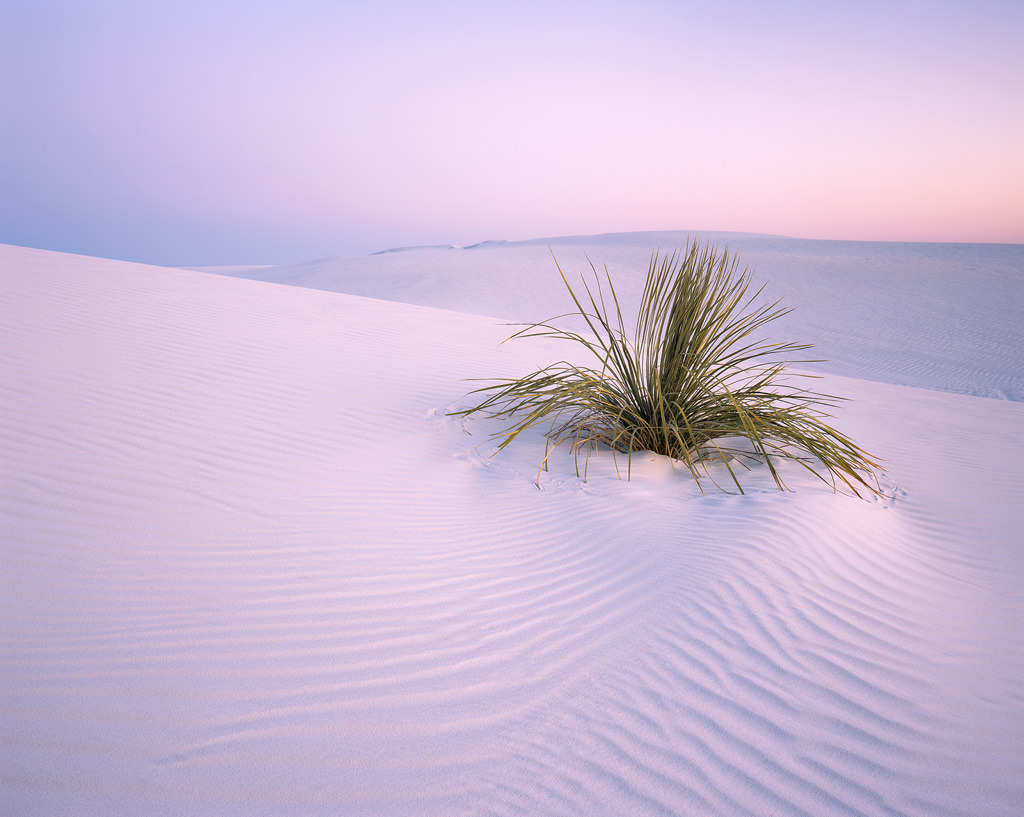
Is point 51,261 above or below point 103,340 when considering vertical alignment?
above

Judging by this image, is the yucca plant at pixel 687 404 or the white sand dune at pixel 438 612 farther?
the yucca plant at pixel 687 404

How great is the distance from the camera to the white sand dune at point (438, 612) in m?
1.52

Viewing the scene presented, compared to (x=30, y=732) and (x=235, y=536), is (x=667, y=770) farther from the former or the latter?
(x=235, y=536)

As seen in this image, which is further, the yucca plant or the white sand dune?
the yucca plant

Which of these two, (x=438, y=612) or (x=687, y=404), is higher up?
(x=687, y=404)

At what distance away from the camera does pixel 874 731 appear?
66.2 inches

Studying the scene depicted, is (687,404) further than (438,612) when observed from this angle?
Yes

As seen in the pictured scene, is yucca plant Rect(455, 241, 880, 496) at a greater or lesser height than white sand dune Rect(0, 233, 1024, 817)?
greater

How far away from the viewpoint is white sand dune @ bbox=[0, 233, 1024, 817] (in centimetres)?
152

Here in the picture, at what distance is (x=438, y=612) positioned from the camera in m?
2.20

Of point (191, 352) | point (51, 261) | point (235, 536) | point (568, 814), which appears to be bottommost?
point (568, 814)

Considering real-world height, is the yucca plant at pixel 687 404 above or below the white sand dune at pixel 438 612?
above

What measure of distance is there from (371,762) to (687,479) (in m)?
2.43

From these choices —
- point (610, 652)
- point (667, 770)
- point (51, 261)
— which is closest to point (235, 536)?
point (610, 652)
